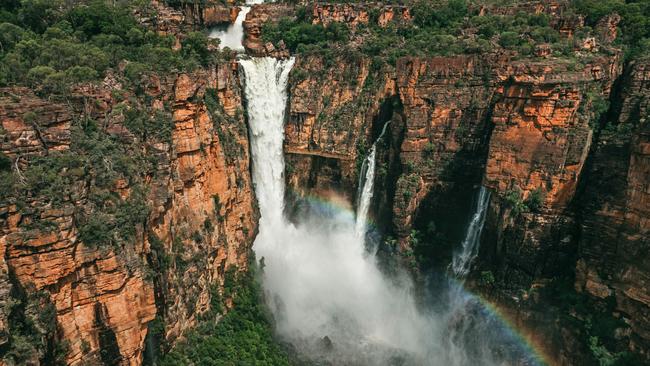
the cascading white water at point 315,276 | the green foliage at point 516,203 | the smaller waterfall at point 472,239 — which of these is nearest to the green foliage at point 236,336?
the cascading white water at point 315,276

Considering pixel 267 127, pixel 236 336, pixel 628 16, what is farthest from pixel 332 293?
pixel 628 16

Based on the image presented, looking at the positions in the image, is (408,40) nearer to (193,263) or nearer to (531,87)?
(531,87)

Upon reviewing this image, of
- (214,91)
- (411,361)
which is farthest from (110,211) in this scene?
(411,361)

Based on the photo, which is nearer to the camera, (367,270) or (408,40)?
(367,270)

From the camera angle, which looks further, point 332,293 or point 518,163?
point 332,293

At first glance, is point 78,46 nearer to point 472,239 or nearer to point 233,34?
point 233,34

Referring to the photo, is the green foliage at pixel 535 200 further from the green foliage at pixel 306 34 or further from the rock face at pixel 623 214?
the green foliage at pixel 306 34

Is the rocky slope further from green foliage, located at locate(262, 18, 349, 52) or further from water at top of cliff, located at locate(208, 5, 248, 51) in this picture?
water at top of cliff, located at locate(208, 5, 248, 51)
